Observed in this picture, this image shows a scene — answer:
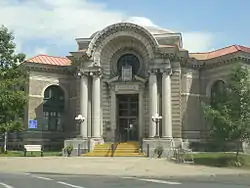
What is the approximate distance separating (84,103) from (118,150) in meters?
6.17

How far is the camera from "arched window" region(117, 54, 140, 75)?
151ft

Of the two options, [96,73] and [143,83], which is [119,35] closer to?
[96,73]

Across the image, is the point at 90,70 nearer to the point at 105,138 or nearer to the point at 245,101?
the point at 105,138

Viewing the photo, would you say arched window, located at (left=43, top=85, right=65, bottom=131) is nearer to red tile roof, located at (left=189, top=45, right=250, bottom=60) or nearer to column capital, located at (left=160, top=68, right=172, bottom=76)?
column capital, located at (left=160, top=68, right=172, bottom=76)

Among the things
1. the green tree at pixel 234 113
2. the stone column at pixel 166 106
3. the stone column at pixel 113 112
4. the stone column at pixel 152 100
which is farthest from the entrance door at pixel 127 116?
the green tree at pixel 234 113

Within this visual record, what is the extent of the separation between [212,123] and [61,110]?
23.0m

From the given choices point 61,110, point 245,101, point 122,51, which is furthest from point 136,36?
point 245,101

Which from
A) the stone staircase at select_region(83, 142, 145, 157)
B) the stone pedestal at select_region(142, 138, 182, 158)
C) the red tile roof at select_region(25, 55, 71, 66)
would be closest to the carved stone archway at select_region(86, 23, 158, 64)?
the red tile roof at select_region(25, 55, 71, 66)

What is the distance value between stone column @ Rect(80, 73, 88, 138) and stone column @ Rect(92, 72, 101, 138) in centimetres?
71

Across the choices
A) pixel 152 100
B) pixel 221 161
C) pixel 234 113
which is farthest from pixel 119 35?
pixel 221 161

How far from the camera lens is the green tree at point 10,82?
37.5 meters

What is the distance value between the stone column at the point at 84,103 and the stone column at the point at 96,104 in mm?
706

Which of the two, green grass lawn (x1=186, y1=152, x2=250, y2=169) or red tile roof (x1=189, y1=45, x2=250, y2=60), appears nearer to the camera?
green grass lawn (x1=186, y1=152, x2=250, y2=169)

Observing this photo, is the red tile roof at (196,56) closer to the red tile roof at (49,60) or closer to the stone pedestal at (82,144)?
the red tile roof at (49,60)
